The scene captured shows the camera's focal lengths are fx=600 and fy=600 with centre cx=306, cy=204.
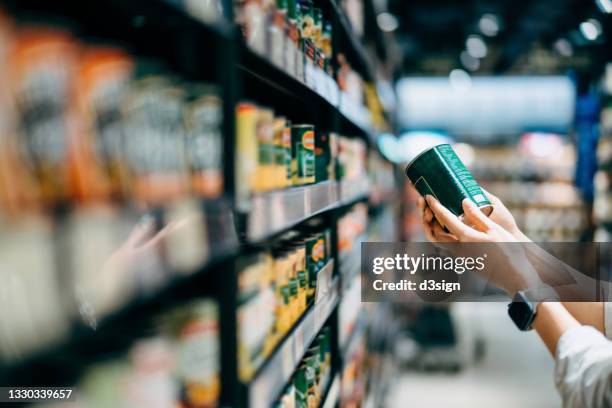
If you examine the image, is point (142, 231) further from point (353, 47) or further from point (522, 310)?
point (353, 47)

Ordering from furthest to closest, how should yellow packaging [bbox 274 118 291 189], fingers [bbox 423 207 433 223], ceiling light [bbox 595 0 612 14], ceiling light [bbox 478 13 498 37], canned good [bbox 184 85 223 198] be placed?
1. ceiling light [bbox 478 13 498 37]
2. ceiling light [bbox 595 0 612 14]
3. fingers [bbox 423 207 433 223]
4. yellow packaging [bbox 274 118 291 189]
5. canned good [bbox 184 85 223 198]

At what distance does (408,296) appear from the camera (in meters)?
1.68

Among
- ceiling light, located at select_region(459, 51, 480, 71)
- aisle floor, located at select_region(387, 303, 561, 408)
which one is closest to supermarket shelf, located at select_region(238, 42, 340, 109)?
aisle floor, located at select_region(387, 303, 561, 408)

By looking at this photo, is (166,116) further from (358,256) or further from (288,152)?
(358,256)

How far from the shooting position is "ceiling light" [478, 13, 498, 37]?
754cm

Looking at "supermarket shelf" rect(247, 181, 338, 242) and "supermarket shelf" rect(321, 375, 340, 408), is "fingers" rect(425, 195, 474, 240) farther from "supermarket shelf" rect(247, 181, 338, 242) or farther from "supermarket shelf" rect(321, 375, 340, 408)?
"supermarket shelf" rect(321, 375, 340, 408)

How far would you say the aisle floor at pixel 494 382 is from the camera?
4539mm

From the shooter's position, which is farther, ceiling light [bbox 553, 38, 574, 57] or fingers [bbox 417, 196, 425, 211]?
ceiling light [bbox 553, 38, 574, 57]

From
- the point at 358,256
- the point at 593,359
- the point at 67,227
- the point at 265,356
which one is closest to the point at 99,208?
the point at 67,227

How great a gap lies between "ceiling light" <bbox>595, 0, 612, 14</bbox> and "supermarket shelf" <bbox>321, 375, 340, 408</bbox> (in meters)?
5.08

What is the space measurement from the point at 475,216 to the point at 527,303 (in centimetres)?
24

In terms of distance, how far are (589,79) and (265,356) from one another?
21.0 ft

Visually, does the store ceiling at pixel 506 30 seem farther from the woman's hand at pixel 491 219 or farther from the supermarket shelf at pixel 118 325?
the supermarket shelf at pixel 118 325

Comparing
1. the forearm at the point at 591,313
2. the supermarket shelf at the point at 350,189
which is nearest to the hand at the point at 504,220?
the forearm at the point at 591,313
